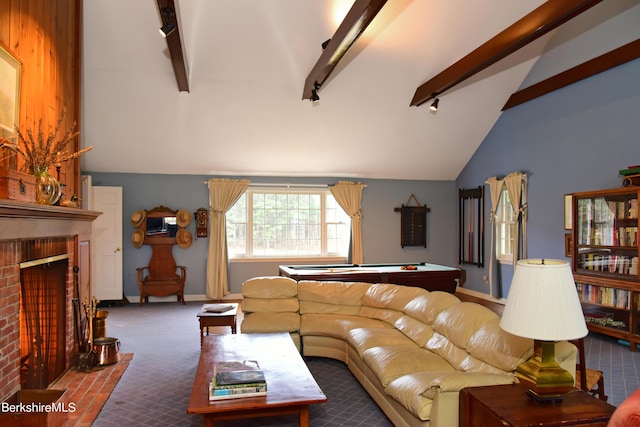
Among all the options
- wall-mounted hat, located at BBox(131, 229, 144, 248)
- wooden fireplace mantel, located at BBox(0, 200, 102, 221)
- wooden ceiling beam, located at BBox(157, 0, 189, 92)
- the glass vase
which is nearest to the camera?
wooden fireplace mantel, located at BBox(0, 200, 102, 221)

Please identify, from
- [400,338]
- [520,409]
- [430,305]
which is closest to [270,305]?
[400,338]

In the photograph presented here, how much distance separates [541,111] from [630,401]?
623 cm

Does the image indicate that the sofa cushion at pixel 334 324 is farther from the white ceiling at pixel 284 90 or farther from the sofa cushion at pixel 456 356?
the white ceiling at pixel 284 90

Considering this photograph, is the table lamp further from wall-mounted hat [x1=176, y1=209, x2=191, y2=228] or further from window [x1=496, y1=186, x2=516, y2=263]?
wall-mounted hat [x1=176, y1=209, x2=191, y2=228]

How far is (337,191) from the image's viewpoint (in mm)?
8797

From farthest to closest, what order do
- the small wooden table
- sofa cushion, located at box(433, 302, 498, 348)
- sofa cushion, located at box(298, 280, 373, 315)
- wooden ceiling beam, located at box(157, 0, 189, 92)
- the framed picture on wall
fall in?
sofa cushion, located at box(298, 280, 373, 315)
the small wooden table
wooden ceiling beam, located at box(157, 0, 189, 92)
sofa cushion, located at box(433, 302, 498, 348)
the framed picture on wall

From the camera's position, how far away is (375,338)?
13.1ft

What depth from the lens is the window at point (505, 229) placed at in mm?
7797

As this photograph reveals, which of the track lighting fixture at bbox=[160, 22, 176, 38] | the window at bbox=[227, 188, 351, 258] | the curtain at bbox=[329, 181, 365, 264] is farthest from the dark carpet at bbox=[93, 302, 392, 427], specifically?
the curtain at bbox=[329, 181, 365, 264]

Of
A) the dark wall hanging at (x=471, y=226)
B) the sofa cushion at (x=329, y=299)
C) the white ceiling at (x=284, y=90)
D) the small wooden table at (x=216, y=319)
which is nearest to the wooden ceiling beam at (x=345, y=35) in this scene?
the white ceiling at (x=284, y=90)

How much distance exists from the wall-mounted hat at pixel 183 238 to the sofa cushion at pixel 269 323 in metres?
3.68

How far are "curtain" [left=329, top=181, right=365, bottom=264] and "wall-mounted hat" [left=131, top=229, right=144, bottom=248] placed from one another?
344 cm

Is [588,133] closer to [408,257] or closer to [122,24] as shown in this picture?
[408,257]

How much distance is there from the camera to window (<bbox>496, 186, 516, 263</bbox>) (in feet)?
25.6
